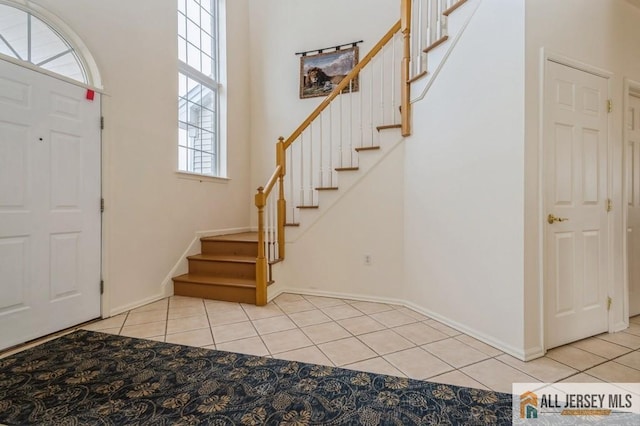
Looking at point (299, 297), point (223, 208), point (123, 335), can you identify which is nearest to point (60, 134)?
point (123, 335)

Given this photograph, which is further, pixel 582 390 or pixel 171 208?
pixel 171 208

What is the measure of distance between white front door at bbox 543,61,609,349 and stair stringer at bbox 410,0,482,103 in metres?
0.75

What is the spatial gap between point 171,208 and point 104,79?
1.42 metres

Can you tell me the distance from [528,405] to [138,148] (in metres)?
3.72

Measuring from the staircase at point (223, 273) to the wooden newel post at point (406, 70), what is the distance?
2.19m

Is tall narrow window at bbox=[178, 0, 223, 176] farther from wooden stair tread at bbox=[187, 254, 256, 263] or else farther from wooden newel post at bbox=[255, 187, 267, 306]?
wooden newel post at bbox=[255, 187, 267, 306]

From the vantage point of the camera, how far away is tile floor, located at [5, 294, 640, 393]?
1.81m

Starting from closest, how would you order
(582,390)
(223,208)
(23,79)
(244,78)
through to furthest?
(582,390)
(23,79)
(223,208)
(244,78)

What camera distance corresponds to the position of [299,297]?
3.35m

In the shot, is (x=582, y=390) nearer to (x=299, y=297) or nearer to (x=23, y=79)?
(x=299, y=297)

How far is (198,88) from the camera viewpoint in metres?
4.09

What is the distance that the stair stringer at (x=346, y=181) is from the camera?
10.3 feet

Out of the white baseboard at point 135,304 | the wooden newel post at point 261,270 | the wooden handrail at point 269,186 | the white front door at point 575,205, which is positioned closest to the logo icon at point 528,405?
the white front door at point 575,205

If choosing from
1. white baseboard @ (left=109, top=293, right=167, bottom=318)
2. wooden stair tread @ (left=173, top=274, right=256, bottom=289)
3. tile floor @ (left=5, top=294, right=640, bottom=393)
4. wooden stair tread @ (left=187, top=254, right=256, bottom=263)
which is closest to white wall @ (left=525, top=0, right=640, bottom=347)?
tile floor @ (left=5, top=294, right=640, bottom=393)
